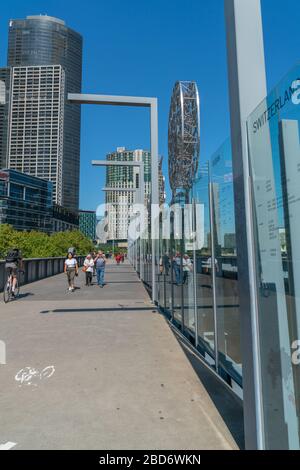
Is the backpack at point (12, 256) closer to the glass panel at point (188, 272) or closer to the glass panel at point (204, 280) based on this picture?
the glass panel at point (188, 272)

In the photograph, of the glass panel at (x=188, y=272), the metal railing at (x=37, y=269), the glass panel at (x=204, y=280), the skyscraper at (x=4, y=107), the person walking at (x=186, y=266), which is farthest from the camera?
the metal railing at (x=37, y=269)

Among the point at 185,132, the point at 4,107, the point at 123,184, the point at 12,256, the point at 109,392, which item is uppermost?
the point at 4,107

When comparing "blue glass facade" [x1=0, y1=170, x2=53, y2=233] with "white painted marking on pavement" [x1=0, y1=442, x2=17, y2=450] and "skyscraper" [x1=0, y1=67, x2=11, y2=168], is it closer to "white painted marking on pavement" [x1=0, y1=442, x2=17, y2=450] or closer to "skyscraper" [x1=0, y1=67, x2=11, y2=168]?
"skyscraper" [x1=0, y1=67, x2=11, y2=168]

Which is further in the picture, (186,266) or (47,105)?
(47,105)

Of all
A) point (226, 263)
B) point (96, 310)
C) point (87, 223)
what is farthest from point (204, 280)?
point (87, 223)

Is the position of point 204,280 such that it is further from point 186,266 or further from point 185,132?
point 185,132

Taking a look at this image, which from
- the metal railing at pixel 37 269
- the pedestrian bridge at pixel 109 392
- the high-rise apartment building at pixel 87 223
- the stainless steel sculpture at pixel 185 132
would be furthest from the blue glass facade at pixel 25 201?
the pedestrian bridge at pixel 109 392

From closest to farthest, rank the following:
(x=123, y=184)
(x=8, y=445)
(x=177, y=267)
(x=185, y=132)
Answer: (x=8, y=445) → (x=177, y=267) → (x=185, y=132) → (x=123, y=184)

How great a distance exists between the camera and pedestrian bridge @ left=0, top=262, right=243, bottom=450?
121 inches

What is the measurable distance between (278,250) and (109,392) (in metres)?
2.82

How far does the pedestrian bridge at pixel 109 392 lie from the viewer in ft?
10.1

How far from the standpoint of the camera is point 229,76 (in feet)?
9.69

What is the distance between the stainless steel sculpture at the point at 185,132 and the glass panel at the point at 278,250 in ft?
84.3

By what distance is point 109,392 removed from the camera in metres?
4.09
